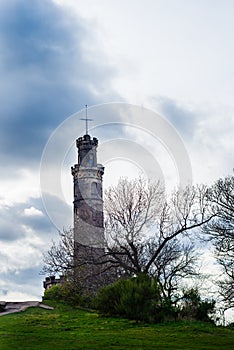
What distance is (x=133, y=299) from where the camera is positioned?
73.7 ft

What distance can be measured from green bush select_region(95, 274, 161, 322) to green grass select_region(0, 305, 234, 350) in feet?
2.50

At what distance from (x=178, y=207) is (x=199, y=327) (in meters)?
13.4

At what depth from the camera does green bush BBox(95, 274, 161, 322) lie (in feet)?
72.9

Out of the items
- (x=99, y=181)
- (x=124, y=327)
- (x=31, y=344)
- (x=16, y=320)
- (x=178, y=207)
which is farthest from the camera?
(x=99, y=181)

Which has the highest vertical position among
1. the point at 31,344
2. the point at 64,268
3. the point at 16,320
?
the point at 64,268

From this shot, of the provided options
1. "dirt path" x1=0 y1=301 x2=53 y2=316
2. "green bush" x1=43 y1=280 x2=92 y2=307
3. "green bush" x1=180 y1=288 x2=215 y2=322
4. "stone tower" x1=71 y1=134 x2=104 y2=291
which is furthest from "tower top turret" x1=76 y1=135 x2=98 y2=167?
"green bush" x1=180 y1=288 x2=215 y2=322

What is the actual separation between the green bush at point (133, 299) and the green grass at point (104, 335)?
76 centimetres

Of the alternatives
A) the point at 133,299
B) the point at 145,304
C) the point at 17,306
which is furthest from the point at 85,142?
the point at 145,304

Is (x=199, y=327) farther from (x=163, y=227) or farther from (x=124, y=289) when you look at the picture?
(x=163, y=227)

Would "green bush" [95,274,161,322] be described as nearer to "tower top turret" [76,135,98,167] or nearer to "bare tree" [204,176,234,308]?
"bare tree" [204,176,234,308]

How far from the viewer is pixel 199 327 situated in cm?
2008

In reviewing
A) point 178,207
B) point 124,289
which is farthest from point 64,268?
point 124,289

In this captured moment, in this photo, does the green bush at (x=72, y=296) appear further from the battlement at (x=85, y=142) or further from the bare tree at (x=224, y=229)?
the battlement at (x=85, y=142)

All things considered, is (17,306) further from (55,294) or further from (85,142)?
(85,142)
